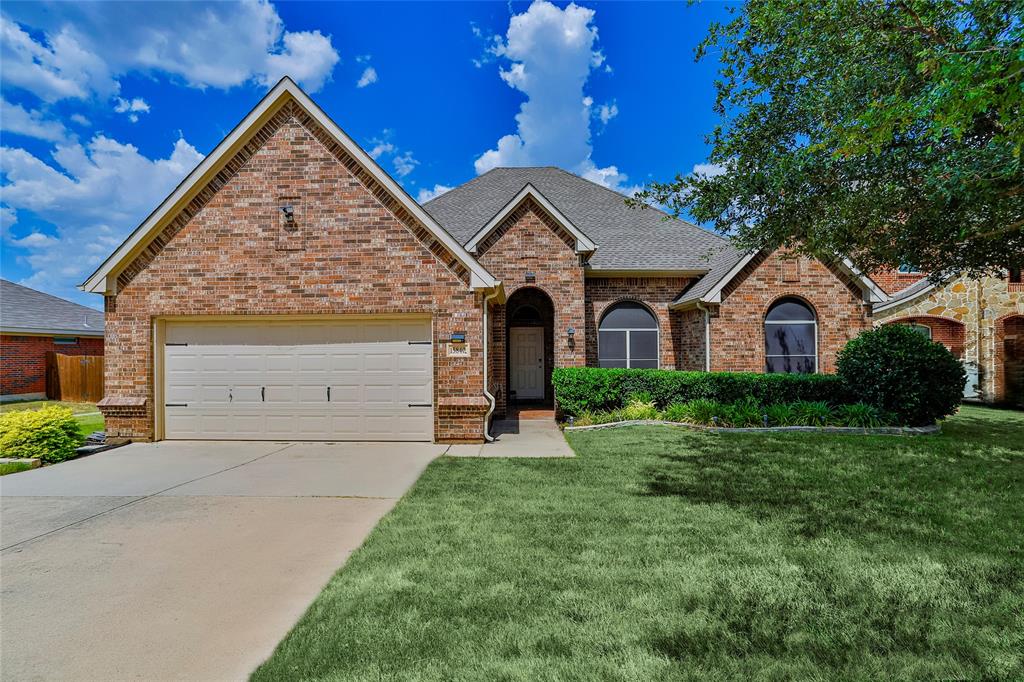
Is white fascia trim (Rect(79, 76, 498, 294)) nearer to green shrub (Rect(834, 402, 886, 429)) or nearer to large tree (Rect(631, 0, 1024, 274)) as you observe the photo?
large tree (Rect(631, 0, 1024, 274))

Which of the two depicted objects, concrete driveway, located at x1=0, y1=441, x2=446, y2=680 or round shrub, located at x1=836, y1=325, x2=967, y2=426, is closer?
concrete driveway, located at x1=0, y1=441, x2=446, y2=680

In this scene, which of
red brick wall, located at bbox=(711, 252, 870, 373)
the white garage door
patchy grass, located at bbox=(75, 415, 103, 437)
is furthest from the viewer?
red brick wall, located at bbox=(711, 252, 870, 373)

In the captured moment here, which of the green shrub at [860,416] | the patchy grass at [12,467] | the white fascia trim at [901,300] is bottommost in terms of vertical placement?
the patchy grass at [12,467]

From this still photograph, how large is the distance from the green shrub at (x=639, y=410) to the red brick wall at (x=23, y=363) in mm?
23238

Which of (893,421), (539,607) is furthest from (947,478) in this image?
(539,607)

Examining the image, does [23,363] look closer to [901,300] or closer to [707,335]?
[707,335]

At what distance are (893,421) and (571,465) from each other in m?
7.75

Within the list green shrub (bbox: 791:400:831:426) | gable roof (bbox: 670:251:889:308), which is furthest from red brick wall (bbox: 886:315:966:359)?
green shrub (bbox: 791:400:831:426)

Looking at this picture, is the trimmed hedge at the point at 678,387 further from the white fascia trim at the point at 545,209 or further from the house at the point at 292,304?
the white fascia trim at the point at 545,209

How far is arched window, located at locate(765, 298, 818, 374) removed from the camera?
45.3ft

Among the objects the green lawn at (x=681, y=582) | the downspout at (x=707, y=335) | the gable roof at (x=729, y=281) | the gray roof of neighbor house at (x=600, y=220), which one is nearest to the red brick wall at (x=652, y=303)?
the gray roof of neighbor house at (x=600, y=220)

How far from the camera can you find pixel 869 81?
7.34 meters

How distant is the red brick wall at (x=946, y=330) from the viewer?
15769mm

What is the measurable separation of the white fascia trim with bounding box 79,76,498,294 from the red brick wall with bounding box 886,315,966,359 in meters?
15.9
